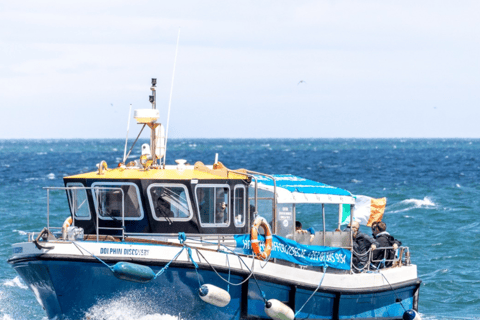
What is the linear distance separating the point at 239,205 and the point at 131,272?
112 inches

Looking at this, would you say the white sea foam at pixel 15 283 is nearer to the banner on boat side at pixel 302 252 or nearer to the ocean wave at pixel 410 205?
the banner on boat side at pixel 302 252

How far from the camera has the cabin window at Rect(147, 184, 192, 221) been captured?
1345 centimetres

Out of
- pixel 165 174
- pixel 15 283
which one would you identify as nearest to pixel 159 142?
pixel 165 174

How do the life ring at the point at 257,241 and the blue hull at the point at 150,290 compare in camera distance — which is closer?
the blue hull at the point at 150,290

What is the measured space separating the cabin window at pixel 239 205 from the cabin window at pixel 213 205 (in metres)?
0.17

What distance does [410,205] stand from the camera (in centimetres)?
3803

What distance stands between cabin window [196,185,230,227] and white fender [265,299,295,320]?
72.3 inches

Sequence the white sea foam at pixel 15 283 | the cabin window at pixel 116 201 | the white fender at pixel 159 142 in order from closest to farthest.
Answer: the cabin window at pixel 116 201 < the white fender at pixel 159 142 < the white sea foam at pixel 15 283

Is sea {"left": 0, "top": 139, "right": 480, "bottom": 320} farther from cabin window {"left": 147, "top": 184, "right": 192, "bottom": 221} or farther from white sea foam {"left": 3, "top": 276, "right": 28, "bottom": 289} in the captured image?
cabin window {"left": 147, "top": 184, "right": 192, "bottom": 221}

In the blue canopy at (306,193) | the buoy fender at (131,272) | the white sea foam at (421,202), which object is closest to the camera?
the buoy fender at (131,272)

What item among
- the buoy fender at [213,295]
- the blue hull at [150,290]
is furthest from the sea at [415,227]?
the buoy fender at [213,295]

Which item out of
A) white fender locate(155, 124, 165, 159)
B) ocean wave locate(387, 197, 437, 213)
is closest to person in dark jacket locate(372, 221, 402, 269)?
white fender locate(155, 124, 165, 159)

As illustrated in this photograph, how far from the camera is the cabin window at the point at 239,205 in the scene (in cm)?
1384

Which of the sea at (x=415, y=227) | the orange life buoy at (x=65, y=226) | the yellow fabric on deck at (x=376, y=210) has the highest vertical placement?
the yellow fabric on deck at (x=376, y=210)
